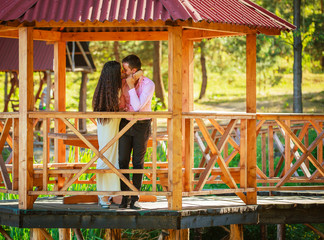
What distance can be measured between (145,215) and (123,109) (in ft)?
4.74

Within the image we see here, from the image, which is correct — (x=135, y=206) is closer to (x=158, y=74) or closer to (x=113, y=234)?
(x=113, y=234)

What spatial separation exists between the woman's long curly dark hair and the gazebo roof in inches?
27.2

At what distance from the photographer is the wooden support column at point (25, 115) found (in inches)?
329

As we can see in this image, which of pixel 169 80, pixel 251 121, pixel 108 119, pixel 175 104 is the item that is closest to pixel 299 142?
pixel 251 121

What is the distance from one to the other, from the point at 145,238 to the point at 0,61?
1173 centimetres

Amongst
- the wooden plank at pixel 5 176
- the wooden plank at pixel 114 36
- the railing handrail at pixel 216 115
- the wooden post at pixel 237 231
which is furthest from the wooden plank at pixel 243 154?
the wooden plank at pixel 5 176

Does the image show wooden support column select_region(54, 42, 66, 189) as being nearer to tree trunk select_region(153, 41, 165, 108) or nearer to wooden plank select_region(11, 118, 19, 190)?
wooden plank select_region(11, 118, 19, 190)

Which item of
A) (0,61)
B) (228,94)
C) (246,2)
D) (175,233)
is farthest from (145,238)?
(228,94)

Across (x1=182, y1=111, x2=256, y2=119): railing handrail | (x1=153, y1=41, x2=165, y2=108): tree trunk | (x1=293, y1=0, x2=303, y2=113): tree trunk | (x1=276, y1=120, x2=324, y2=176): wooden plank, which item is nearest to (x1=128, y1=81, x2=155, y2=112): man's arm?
(x1=182, y1=111, x2=256, y2=119): railing handrail

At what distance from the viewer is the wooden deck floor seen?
8.30 metres

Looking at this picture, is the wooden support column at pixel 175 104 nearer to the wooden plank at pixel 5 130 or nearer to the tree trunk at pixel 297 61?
the wooden plank at pixel 5 130

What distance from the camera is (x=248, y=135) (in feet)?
30.6

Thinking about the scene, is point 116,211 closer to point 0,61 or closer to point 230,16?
point 230,16

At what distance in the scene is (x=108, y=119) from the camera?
28.0 feet
